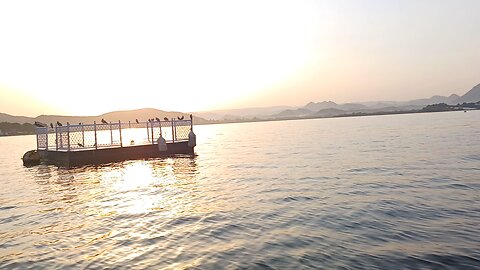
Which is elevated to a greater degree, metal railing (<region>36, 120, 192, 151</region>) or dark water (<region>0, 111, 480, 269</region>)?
metal railing (<region>36, 120, 192, 151</region>)

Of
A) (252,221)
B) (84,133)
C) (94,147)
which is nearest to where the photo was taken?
(252,221)

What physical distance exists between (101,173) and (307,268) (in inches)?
1013

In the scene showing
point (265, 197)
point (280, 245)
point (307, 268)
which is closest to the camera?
point (307, 268)

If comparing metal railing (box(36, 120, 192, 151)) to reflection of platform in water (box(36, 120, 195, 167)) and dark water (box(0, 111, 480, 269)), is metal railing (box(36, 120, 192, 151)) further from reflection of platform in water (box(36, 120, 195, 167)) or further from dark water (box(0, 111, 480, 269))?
dark water (box(0, 111, 480, 269))

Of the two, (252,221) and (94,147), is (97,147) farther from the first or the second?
(252,221)

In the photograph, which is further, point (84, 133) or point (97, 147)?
point (84, 133)

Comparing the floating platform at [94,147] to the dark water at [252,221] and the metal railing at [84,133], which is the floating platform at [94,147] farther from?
the dark water at [252,221]

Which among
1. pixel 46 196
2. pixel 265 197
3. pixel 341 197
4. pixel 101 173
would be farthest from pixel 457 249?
pixel 101 173

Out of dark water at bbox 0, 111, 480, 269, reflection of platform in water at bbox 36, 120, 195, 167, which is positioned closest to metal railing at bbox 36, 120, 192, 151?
reflection of platform in water at bbox 36, 120, 195, 167

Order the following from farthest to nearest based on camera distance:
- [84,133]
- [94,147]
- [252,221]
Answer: [84,133]
[94,147]
[252,221]

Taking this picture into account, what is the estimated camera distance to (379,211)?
15.2 m

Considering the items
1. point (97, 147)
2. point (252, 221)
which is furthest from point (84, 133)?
point (252, 221)

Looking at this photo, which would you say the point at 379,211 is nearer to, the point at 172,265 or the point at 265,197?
the point at 265,197

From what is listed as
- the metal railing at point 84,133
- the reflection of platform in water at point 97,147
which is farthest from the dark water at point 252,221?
the metal railing at point 84,133
